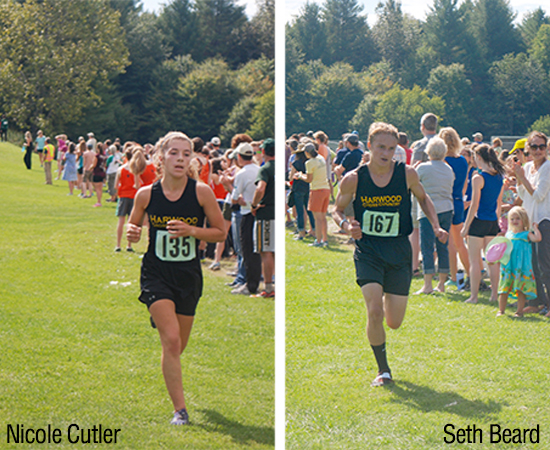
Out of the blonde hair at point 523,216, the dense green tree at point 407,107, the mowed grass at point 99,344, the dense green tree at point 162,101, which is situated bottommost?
the mowed grass at point 99,344

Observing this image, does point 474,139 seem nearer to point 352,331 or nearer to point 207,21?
point 352,331

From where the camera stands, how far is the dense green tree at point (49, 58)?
19.5 feet

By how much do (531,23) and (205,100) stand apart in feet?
16.4

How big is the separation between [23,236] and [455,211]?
4.45 meters

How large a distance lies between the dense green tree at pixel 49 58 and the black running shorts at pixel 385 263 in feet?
11.5

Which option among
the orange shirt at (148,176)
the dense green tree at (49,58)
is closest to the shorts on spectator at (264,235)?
the orange shirt at (148,176)

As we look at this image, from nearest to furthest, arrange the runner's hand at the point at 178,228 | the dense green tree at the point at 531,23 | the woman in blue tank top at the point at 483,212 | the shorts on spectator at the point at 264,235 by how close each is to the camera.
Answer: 1. the runner's hand at the point at 178,228
2. the dense green tree at the point at 531,23
3. the woman in blue tank top at the point at 483,212
4. the shorts on spectator at the point at 264,235

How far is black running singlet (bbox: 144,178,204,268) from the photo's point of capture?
3.91 m

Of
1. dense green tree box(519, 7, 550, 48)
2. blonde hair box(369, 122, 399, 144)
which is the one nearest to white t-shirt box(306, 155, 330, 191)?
dense green tree box(519, 7, 550, 48)

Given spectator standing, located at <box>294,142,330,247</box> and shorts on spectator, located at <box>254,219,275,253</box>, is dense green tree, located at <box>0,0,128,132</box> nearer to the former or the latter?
shorts on spectator, located at <box>254,219,275,253</box>

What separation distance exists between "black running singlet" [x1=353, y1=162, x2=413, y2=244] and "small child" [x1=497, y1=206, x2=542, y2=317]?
1448 mm

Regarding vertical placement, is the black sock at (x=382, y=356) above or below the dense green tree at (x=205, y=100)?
below

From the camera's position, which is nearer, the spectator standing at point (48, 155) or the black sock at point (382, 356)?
the black sock at point (382, 356)

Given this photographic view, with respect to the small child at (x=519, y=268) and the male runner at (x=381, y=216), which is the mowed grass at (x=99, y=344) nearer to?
the male runner at (x=381, y=216)
